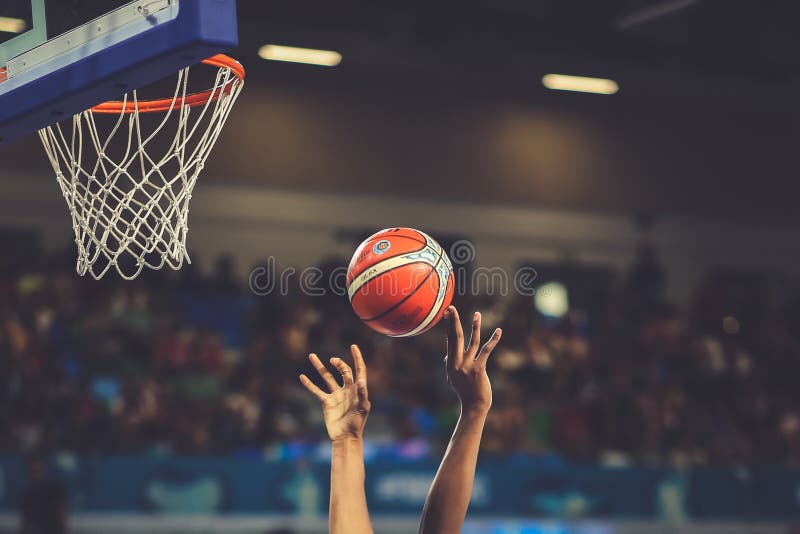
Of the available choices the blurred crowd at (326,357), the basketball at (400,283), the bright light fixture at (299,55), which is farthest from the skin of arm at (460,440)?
the bright light fixture at (299,55)

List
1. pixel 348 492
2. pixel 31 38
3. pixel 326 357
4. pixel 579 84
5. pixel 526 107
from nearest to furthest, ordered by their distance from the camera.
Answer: pixel 348 492 → pixel 31 38 → pixel 326 357 → pixel 579 84 → pixel 526 107

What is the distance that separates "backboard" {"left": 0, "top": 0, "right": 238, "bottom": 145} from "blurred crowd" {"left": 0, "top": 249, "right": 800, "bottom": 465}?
4598 millimetres

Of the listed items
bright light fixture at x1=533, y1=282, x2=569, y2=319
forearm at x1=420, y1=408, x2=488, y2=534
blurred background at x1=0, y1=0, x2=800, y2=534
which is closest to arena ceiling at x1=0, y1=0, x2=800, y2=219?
blurred background at x1=0, y1=0, x2=800, y2=534

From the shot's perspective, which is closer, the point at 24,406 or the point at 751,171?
the point at 24,406

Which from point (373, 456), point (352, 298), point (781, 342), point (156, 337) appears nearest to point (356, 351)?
point (352, 298)

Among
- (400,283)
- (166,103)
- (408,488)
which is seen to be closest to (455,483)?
A: (400,283)

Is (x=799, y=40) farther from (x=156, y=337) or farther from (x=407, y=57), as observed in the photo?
(x=156, y=337)

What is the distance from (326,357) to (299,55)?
12.0 feet

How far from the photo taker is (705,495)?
28.7 feet

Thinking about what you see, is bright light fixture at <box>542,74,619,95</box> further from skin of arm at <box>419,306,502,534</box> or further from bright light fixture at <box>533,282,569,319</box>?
skin of arm at <box>419,306,502,534</box>

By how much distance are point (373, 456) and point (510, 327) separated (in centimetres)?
309

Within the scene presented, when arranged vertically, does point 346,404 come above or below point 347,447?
above

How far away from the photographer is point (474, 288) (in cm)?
1323

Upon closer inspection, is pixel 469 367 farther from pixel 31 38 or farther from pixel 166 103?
pixel 166 103
